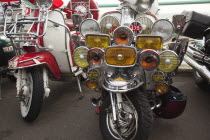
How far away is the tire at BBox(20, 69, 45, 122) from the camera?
223 cm

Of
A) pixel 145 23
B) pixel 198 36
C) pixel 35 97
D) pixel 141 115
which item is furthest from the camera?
pixel 198 36

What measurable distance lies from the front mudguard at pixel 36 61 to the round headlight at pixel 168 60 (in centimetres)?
140

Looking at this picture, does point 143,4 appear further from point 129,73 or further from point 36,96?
point 36,96

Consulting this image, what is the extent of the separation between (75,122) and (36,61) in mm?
853

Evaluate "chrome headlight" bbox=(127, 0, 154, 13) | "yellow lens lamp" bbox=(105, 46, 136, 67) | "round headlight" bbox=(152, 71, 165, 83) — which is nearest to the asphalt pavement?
"round headlight" bbox=(152, 71, 165, 83)

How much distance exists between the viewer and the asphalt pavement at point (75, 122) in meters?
2.08

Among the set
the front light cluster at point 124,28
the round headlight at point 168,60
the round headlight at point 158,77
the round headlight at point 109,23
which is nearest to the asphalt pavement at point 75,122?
the round headlight at point 158,77

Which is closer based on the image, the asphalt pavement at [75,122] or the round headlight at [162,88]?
the round headlight at [162,88]

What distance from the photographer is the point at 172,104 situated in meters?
1.89

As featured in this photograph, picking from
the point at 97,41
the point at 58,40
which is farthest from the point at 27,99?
the point at 97,41

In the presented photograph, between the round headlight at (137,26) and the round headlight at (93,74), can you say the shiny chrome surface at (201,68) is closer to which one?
the round headlight at (137,26)

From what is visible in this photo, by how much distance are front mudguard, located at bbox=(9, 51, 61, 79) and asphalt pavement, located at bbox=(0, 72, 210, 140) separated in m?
0.51

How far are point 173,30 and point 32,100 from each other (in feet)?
5.40

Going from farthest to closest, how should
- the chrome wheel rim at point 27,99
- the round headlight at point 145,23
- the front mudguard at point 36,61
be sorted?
1. the chrome wheel rim at point 27,99
2. the front mudguard at point 36,61
3. the round headlight at point 145,23
